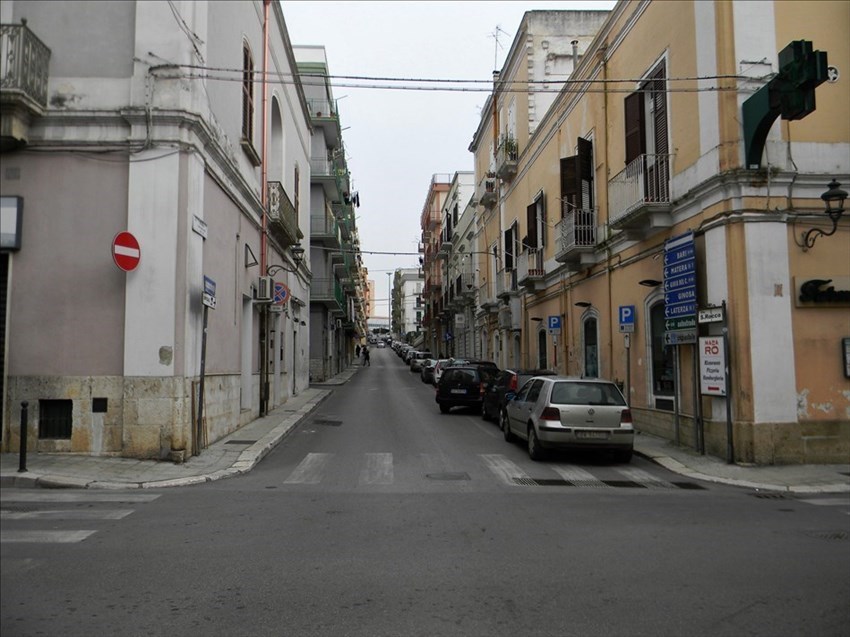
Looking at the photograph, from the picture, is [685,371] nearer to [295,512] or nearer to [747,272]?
[747,272]

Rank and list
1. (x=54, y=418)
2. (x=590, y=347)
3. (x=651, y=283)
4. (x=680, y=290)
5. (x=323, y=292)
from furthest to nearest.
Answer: (x=323, y=292), (x=590, y=347), (x=651, y=283), (x=680, y=290), (x=54, y=418)

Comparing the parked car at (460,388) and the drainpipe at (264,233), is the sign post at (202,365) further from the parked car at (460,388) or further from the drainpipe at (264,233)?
the parked car at (460,388)

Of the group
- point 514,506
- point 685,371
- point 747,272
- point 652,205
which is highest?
point 652,205

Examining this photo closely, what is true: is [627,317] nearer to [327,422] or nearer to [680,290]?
[680,290]

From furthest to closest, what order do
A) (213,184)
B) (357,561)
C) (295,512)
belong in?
(213,184) → (295,512) → (357,561)

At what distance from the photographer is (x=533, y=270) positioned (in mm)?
25547

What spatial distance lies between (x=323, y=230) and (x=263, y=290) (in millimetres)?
20494

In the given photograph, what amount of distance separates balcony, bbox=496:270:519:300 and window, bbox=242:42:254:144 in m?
15.1

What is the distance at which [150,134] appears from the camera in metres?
11.3

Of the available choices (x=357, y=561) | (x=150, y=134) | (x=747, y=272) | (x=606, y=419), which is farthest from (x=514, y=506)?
(x=150, y=134)

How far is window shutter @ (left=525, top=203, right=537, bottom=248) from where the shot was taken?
2556 centimetres

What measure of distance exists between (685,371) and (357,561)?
32.7 feet

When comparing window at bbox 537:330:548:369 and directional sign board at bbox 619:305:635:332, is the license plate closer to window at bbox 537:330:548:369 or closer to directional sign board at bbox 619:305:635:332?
directional sign board at bbox 619:305:635:332

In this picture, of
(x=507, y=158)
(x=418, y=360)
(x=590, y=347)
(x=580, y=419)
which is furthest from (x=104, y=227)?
(x=418, y=360)
